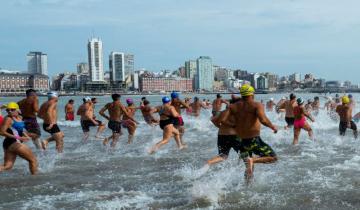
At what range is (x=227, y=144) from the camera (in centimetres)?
805

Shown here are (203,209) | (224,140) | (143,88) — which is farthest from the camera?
(143,88)

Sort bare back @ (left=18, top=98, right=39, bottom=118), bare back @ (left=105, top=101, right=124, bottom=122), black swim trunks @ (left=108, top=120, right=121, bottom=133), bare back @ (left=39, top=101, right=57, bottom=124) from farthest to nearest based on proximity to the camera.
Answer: black swim trunks @ (left=108, top=120, right=121, bottom=133), bare back @ (left=105, top=101, right=124, bottom=122), bare back @ (left=18, top=98, right=39, bottom=118), bare back @ (left=39, top=101, right=57, bottom=124)

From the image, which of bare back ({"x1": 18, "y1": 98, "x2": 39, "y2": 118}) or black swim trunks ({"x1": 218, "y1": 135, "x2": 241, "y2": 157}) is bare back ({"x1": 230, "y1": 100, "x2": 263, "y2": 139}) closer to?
black swim trunks ({"x1": 218, "y1": 135, "x2": 241, "y2": 157})

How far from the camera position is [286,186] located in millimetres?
7535

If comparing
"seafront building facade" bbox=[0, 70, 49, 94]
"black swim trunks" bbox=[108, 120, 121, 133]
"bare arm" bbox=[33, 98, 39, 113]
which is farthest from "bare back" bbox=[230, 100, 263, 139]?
"seafront building facade" bbox=[0, 70, 49, 94]

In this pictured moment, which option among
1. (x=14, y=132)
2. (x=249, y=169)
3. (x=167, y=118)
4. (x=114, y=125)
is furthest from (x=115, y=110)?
Result: (x=249, y=169)

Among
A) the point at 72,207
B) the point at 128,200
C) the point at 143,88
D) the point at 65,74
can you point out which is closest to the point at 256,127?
the point at 128,200

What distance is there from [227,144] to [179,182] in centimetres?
105

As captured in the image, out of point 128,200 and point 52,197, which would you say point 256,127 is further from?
point 52,197

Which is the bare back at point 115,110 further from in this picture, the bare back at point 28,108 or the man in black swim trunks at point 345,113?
the man in black swim trunks at point 345,113

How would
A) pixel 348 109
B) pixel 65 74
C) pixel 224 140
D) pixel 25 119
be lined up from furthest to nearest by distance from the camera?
pixel 65 74 < pixel 348 109 < pixel 25 119 < pixel 224 140

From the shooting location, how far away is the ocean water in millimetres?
6629

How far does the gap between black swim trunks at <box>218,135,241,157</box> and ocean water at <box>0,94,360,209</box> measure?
1.45 feet

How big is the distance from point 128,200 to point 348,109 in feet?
28.3
